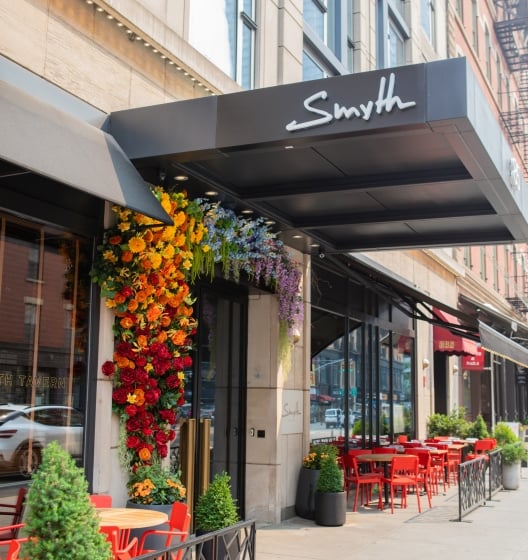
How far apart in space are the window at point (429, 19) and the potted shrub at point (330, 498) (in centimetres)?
1522

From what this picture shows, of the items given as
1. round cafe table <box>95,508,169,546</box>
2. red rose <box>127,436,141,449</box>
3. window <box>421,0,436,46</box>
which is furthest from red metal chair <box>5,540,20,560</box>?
window <box>421,0,436,46</box>

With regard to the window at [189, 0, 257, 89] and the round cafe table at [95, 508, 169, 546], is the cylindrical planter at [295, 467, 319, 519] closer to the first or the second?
the round cafe table at [95, 508, 169, 546]

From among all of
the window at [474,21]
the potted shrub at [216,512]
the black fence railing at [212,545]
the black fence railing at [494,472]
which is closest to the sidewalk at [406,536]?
the black fence railing at [494,472]

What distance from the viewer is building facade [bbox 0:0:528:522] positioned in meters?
6.58

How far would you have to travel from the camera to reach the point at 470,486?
12352 mm

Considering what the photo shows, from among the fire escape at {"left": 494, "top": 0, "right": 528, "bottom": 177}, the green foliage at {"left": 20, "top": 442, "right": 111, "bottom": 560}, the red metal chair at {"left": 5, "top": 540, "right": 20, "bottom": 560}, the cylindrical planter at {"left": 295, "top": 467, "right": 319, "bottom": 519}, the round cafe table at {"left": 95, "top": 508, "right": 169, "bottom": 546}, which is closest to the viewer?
the green foliage at {"left": 20, "top": 442, "right": 111, "bottom": 560}

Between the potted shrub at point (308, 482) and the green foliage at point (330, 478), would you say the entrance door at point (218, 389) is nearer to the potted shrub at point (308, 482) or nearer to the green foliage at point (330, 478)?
the potted shrub at point (308, 482)

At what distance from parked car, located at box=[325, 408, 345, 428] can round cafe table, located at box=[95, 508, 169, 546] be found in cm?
724

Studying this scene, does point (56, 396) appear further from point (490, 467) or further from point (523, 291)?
point (523, 291)

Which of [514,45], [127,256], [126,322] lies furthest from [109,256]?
[514,45]

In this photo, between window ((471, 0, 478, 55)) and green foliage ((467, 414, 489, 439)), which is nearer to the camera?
green foliage ((467, 414, 489, 439))

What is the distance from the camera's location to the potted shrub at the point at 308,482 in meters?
11.5

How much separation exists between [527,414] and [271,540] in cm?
4241

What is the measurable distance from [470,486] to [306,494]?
288cm
